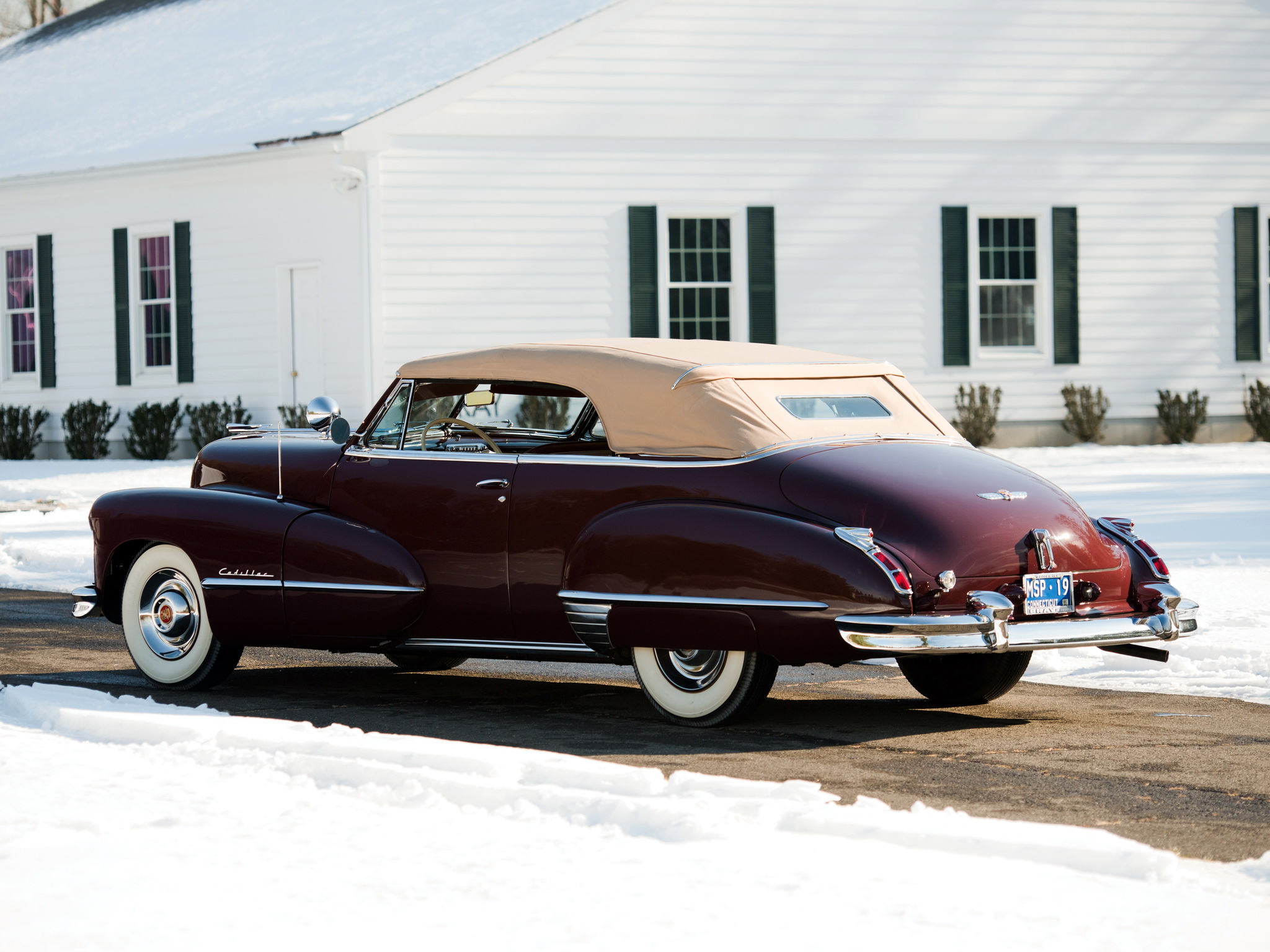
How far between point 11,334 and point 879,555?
71.5 ft

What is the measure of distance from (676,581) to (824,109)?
663 inches

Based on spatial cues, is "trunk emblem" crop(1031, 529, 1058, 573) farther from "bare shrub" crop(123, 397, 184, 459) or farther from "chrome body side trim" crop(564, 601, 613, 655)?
"bare shrub" crop(123, 397, 184, 459)

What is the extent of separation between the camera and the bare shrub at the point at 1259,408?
24.4 meters

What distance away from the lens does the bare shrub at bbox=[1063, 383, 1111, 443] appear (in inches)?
930

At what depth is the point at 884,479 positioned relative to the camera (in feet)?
22.3

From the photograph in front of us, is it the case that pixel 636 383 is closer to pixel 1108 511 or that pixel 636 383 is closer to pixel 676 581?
pixel 676 581

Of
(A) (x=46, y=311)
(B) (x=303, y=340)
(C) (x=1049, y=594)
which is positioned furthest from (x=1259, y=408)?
(C) (x=1049, y=594)

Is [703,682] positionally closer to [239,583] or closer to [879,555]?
[879,555]

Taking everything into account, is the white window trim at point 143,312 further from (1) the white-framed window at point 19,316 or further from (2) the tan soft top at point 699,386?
(2) the tan soft top at point 699,386

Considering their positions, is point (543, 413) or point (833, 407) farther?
point (543, 413)

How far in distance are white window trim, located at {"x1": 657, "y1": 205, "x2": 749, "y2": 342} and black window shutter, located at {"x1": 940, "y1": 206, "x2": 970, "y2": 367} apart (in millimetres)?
2710

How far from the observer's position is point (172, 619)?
828 centimetres

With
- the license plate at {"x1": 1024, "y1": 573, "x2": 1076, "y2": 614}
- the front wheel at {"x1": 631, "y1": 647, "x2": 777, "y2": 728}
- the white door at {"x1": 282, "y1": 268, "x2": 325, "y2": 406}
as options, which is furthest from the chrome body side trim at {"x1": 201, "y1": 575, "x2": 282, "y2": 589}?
the white door at {"x1": 282, "y1": 268, "x2": 325, "y2": 406}

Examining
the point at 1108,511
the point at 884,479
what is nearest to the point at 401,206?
the point at 1108,511
